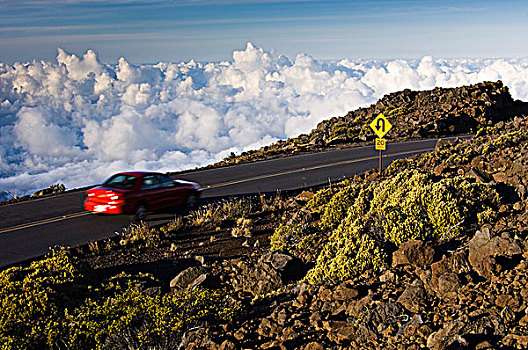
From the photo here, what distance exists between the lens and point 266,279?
838 cm

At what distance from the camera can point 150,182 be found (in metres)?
13.8

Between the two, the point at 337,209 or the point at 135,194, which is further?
the point at 135,194

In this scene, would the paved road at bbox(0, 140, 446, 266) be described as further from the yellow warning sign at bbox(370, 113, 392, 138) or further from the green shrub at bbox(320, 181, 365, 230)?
the green shrub at bbox(320, 181, 365, 230)

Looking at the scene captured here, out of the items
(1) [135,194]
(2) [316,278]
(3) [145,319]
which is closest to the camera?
(3) [145,319]

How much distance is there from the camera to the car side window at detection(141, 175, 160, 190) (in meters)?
13.6

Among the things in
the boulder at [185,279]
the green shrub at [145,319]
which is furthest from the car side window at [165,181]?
the green shrub at [145,319]

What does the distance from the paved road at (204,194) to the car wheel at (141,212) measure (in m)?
0.25

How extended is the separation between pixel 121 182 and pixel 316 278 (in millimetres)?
7614

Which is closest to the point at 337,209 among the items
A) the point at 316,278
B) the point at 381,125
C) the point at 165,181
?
the point at 316,278

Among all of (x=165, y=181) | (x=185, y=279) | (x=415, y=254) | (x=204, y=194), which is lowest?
(x=185, y=279)

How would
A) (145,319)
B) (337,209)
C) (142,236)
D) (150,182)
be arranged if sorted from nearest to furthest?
1. (145,319)
2. (337,209)
3. (142,236)
4. (150,182)

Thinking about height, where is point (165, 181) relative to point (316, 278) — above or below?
above

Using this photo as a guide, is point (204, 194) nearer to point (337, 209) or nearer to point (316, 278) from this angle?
point (337, 209)

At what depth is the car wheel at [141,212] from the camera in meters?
13.3
